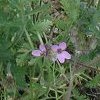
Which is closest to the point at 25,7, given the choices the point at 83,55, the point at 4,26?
the point at 4,26

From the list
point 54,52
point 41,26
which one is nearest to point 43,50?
point 54,52

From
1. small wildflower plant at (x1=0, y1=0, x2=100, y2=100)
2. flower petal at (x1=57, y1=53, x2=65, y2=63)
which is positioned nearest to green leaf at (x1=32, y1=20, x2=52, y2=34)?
small wildflower plant at (x1=0, y1=0, x2=100, y2=100)

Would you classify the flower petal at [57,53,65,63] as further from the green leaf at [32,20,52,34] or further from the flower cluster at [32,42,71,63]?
Result: the green leaf at [32,20,52,34]

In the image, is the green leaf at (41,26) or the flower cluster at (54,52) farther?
the green leaf at (41,26)

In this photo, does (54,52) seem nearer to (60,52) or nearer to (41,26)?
(60,52)

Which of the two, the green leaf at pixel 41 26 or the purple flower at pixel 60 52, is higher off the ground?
the green leaf at pixel 41 26

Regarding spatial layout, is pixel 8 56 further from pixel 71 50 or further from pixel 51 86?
pixel 71 50

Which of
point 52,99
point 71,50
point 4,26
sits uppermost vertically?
point 4,26

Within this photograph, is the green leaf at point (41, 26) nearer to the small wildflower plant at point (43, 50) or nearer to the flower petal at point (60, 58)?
the small wildflower plant at point (43, 50)

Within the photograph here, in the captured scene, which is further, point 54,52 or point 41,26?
point 41,26

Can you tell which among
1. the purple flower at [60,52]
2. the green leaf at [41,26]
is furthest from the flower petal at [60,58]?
the green leaf at [41,26]

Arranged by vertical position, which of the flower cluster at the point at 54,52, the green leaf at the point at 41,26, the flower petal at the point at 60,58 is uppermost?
the green leaf at the point at 41,26
